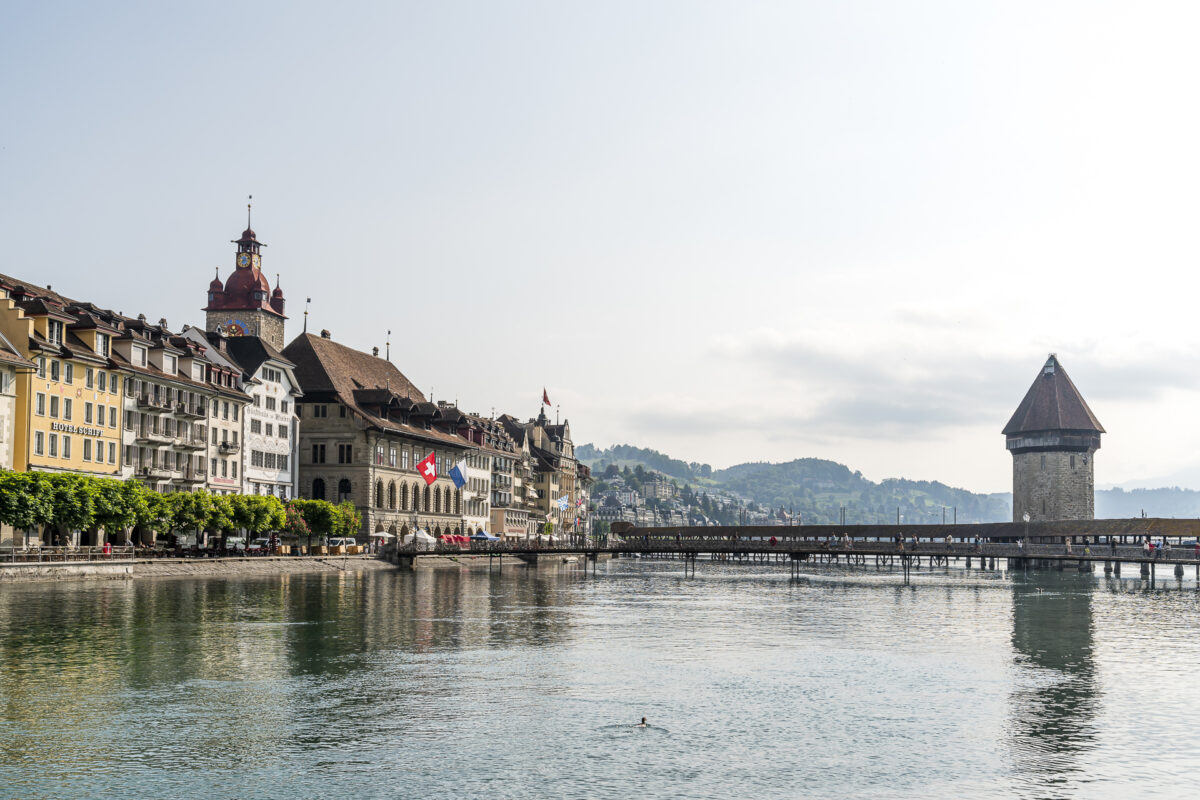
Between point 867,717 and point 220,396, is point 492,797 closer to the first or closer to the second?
point 867,717

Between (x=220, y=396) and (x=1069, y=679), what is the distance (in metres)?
70.1

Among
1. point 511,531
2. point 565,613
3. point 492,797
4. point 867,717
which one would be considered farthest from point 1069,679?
point 511,531

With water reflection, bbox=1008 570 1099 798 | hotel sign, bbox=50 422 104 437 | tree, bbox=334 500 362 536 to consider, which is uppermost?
hotel sign, bbox=50 422 104 437

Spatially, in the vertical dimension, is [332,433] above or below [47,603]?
above

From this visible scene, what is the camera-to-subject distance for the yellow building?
70.1m

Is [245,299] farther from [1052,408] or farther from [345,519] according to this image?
[1052,408]

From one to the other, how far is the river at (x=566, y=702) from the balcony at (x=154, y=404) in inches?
985

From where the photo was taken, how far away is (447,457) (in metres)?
132

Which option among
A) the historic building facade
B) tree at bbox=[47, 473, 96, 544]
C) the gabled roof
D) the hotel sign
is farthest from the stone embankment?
the gabled roof

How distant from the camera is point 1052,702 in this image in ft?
107

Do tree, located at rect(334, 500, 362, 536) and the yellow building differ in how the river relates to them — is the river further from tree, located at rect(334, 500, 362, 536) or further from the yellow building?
tree, located at rect(334, 500, 362, 536)

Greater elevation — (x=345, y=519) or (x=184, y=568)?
(x=345, y=519)

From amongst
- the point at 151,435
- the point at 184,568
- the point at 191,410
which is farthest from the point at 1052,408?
the point at 184,568

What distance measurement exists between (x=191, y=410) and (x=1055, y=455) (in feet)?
354
